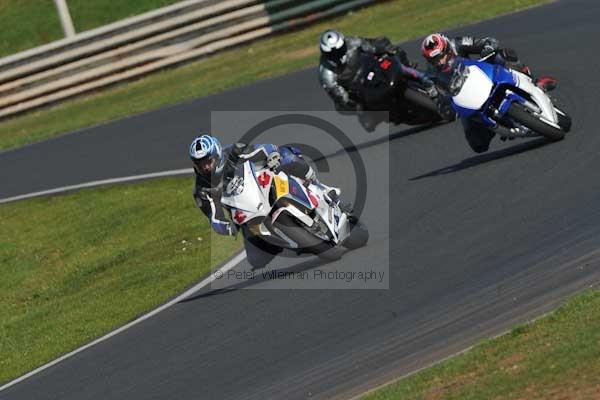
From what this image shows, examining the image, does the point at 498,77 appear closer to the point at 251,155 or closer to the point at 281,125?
the point at 251,155

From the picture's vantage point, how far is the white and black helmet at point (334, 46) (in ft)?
49.4

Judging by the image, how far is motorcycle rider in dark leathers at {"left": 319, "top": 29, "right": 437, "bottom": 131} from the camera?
15.1 m

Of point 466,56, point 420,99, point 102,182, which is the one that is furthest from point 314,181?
point 102,182

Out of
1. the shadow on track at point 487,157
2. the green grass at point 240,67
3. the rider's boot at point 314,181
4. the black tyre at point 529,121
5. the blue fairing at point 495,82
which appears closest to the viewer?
the rider's boot at point 314,181

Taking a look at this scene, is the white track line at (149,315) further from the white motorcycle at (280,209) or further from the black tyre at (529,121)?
the black tyre at (529,121)

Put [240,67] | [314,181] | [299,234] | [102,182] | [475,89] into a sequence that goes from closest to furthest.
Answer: [299,234] → [314,181] → [475,89] → [102,182] → [240,67]

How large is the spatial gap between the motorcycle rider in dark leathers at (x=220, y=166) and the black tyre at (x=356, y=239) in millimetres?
586

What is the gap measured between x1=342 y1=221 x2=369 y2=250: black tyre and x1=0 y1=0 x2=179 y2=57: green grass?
17.2m

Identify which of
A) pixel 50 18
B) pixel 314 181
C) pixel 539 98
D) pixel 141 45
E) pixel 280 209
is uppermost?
pixel 280 209

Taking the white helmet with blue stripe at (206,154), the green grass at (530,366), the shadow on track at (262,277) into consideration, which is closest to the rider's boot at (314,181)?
the shadow on track at (262,277)

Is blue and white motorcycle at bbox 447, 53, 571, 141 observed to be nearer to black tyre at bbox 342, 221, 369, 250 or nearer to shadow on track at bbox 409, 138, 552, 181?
shadow on track at bbox 409, 138, 552, 181

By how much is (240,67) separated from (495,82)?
36.8 ft

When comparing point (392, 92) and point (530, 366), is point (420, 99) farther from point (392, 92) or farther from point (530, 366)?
point (530, 366)

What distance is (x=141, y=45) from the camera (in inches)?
934
